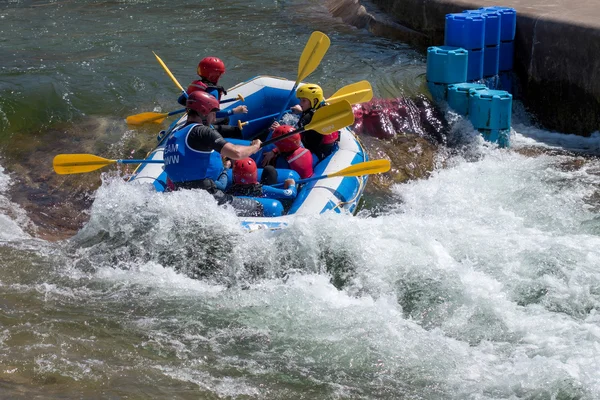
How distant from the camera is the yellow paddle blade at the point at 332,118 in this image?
6355 mm

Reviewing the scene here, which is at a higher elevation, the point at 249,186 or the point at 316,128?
the point at 316,128

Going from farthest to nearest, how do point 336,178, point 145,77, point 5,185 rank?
1. point 145,77
2. point 5,185
3. point 336,178

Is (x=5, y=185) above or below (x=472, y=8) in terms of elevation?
below

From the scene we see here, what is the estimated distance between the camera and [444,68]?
9.04 meters

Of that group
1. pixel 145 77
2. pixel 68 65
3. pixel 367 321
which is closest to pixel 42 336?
pixel 367 321

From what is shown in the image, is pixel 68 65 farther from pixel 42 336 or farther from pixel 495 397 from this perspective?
pixel 495 397

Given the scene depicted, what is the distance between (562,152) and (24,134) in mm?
5865

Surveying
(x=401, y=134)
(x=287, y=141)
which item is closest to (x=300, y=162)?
(x=287, y=141)

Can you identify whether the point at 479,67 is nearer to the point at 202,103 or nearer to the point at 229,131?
the point at 229,131

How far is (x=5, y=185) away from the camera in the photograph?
295 inches

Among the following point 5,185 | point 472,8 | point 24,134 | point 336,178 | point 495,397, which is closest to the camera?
point 495,397

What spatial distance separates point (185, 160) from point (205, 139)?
248 mm

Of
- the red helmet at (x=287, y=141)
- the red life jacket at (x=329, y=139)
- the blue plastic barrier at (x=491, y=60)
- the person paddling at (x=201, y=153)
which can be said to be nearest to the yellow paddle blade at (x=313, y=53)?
the red life jacket at (x=329, y=139)

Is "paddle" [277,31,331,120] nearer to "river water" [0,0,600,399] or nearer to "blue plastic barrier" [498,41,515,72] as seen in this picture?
"river water" [0,0,600,399]
